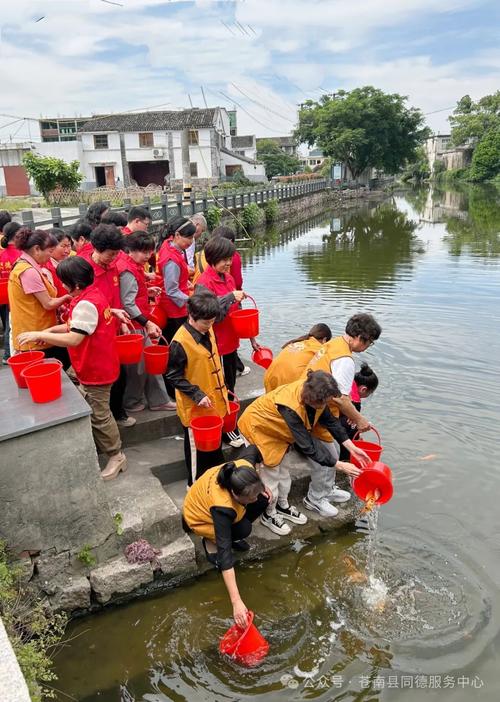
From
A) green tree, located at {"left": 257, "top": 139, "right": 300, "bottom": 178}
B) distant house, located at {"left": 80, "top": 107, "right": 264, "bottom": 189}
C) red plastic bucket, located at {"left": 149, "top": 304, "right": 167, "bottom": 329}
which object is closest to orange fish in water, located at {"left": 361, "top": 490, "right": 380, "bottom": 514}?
red plastic bucket, located at {"left": 149, "top": 304, "right": 167, "bottom": 329}

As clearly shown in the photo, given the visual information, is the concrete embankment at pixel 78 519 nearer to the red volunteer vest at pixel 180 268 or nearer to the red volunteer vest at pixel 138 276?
the red volunteer vest at pixel 138 276

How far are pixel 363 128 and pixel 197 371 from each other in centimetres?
4410

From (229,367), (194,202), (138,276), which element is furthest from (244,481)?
(194,202)


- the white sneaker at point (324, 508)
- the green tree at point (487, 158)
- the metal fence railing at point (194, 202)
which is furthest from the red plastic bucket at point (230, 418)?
the green tree at point (487, 158)

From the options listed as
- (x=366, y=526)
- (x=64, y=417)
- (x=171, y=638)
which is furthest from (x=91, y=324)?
(x=366, y=526)

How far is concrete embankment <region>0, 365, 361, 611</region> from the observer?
297 cm

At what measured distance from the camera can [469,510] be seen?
169 inches

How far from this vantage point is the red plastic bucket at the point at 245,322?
13.9 feet

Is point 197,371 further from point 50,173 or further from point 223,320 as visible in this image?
point 50,173

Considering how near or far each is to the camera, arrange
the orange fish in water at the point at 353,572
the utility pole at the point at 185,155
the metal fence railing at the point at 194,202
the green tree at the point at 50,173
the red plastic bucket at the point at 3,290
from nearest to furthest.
Result: the orange fish in water at the point at 353,572 → the red plastic bucket at the point at 3,290 → the metal fence railing at the point at 194,202 → the green tree at the point at 50,173 → the utility pole at the point at 185,155

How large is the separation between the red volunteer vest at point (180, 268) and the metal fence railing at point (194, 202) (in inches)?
167

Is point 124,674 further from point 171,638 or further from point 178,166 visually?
point 178,166

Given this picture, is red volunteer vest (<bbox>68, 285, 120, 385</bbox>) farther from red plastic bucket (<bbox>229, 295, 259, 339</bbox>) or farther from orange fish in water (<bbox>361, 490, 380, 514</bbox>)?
orange fish in water (<bbox>361, 490, 380, 514</bbox>)

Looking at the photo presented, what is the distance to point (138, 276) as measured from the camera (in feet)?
13.8
